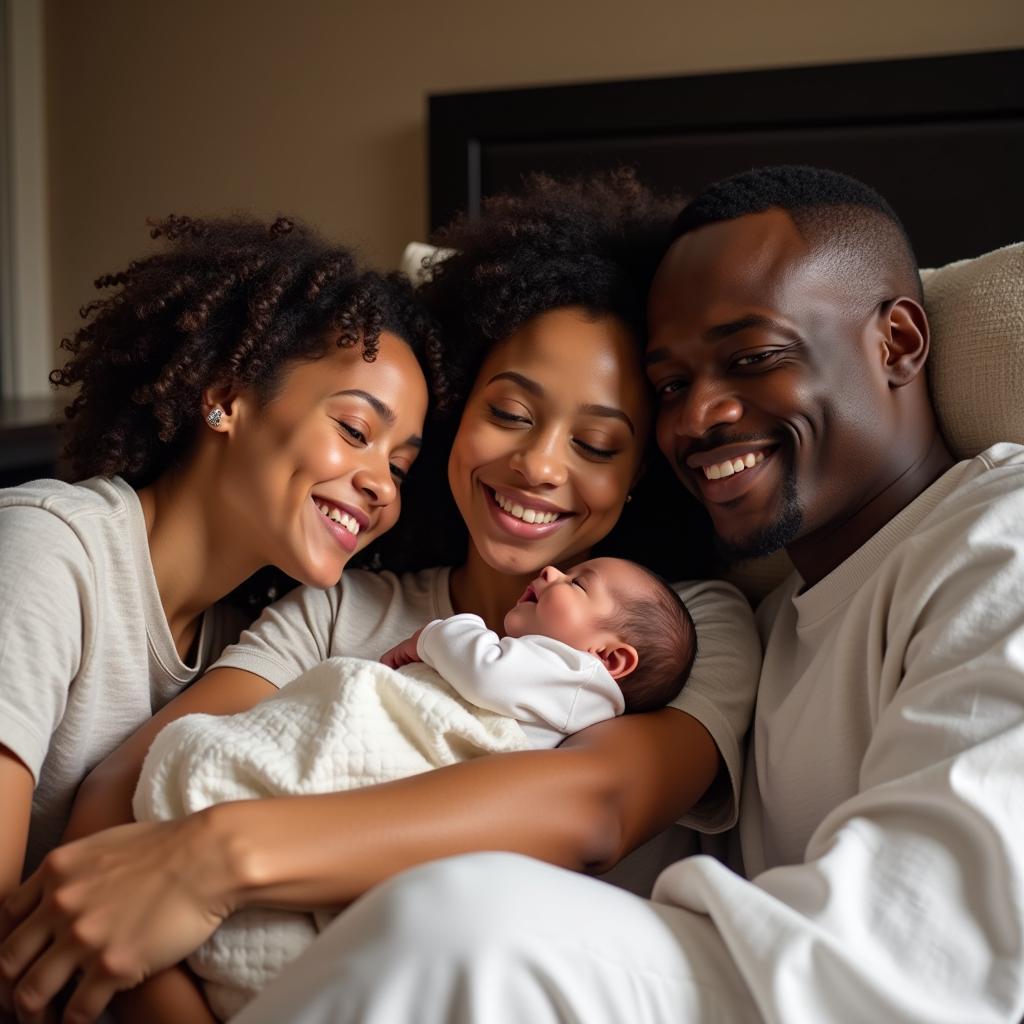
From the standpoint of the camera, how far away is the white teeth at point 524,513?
160 cm

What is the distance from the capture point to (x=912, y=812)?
0.99m

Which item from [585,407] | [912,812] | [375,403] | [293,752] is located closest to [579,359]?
[585,407]

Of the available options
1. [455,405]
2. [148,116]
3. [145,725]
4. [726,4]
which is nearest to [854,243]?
[455,405]

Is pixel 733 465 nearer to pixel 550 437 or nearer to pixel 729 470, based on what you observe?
pixel 729 470

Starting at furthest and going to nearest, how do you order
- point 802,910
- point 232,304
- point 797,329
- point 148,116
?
point 148,116 < point 232,304 < point 797,329 < point 802,910

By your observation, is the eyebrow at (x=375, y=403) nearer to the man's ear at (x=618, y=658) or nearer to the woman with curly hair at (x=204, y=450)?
the woman with curly hair at (x=204, y=450)

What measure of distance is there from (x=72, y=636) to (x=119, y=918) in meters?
0.39

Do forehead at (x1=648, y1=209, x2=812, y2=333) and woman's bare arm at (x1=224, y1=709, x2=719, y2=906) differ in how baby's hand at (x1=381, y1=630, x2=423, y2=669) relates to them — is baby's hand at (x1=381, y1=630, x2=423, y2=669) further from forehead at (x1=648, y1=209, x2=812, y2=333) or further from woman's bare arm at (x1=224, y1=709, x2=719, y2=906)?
forehead at (x1=648, y1=209, x2=812, y2=333)

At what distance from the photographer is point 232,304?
1.64m

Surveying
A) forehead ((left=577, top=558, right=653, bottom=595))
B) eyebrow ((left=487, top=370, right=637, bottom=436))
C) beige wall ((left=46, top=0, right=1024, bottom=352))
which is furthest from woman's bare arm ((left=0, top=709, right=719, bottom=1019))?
beige wall ((left=46, top=0, right=1024, bottom=352))

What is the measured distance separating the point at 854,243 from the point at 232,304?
860 millimetres

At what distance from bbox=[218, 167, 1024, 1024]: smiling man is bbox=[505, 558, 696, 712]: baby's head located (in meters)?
0.12

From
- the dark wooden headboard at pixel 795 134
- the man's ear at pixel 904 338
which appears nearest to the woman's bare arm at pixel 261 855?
the man's ear at pixel 904 338

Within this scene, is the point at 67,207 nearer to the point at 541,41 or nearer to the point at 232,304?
the point at 541,41
